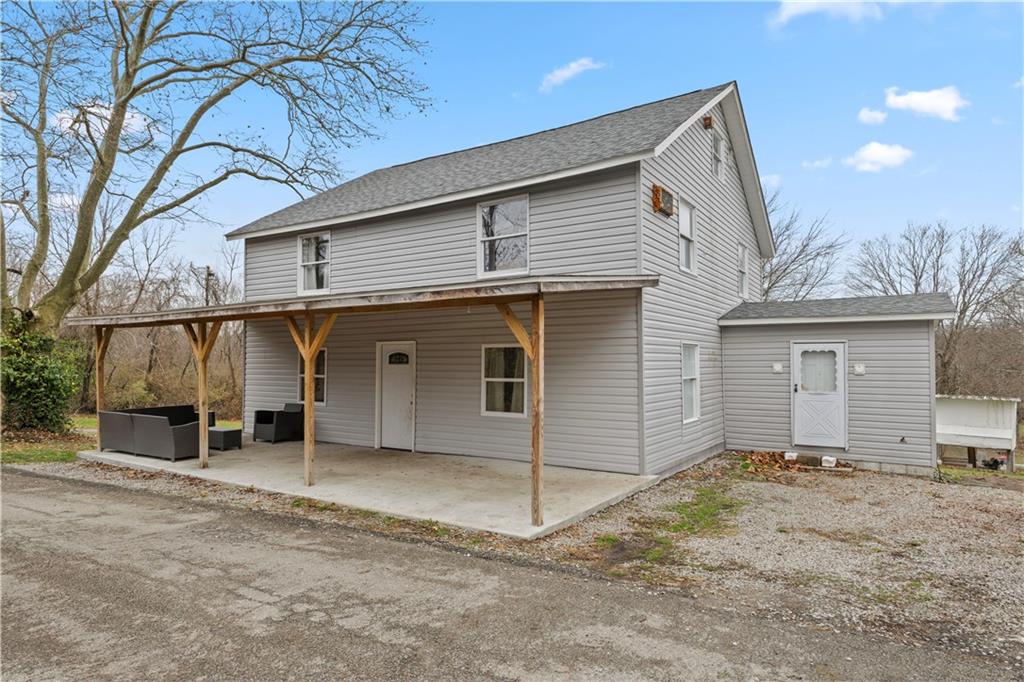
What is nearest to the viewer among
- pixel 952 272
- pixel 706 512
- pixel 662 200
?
pixel 706 512

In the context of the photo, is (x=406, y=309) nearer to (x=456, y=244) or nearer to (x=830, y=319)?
(x=456, y=244)

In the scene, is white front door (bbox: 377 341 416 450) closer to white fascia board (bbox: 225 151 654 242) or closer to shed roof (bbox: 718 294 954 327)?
white fascia board (bbox: 225 151 654 242)

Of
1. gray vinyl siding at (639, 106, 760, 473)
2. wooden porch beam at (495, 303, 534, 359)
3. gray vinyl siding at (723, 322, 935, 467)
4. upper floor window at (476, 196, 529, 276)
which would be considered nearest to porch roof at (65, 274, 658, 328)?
wooden porch beam at (495, 303, 534, 359)

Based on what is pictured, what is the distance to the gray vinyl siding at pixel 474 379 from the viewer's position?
832 centimetres

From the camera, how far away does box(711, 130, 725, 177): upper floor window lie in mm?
11375

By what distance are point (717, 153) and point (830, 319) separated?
416cm

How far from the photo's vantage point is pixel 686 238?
33.0ft

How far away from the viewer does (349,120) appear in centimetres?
1333

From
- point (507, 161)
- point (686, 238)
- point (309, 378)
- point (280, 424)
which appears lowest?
point (280, 424)

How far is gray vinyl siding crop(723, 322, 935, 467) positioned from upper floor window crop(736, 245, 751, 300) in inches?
93.3

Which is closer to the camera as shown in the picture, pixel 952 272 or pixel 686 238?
pixel 686 238

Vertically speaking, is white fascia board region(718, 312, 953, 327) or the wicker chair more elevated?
white fascia board region(718, 312, 953, 327)

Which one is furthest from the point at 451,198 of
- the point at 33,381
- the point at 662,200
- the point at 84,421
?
the point at 84,421

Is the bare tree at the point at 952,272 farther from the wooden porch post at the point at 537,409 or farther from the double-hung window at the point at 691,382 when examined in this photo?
the wooden porch post at the point at 537,409
